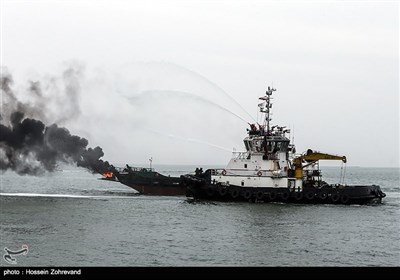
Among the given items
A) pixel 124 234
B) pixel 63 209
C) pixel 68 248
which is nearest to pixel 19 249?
pixel 68 248

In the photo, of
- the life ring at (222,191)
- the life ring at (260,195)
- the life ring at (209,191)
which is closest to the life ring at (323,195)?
the life ring at (260,195)

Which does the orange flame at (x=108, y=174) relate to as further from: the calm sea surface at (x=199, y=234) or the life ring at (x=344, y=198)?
the life ring at (x=344, y=198)

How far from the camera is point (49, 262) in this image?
31.6 metres

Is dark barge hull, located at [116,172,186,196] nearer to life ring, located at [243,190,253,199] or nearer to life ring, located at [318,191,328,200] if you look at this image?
life ring, located at [243,190,253,199]

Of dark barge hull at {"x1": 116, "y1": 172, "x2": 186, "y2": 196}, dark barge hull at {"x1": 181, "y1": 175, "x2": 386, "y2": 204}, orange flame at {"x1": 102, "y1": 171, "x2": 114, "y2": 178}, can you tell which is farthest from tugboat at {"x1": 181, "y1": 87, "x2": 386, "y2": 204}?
orange flame at {"x1": 102, "y1": 171, "x2": 114, "y2": 178}

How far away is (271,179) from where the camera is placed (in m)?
60.1

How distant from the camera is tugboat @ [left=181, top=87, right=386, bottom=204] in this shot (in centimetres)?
5919

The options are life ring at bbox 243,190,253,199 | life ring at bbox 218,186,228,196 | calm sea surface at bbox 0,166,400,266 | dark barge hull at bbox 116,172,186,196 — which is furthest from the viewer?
dark barge hull at bbox 116,172,186,196

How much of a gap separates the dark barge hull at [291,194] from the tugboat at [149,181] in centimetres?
1158

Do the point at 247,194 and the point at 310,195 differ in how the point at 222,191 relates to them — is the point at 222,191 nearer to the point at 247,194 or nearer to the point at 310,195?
the point at 247,194

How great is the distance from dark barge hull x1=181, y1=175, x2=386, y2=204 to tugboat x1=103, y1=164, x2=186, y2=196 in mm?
11578

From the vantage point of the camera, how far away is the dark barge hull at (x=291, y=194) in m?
59.0

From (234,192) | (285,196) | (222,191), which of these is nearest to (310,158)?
(285,196)
